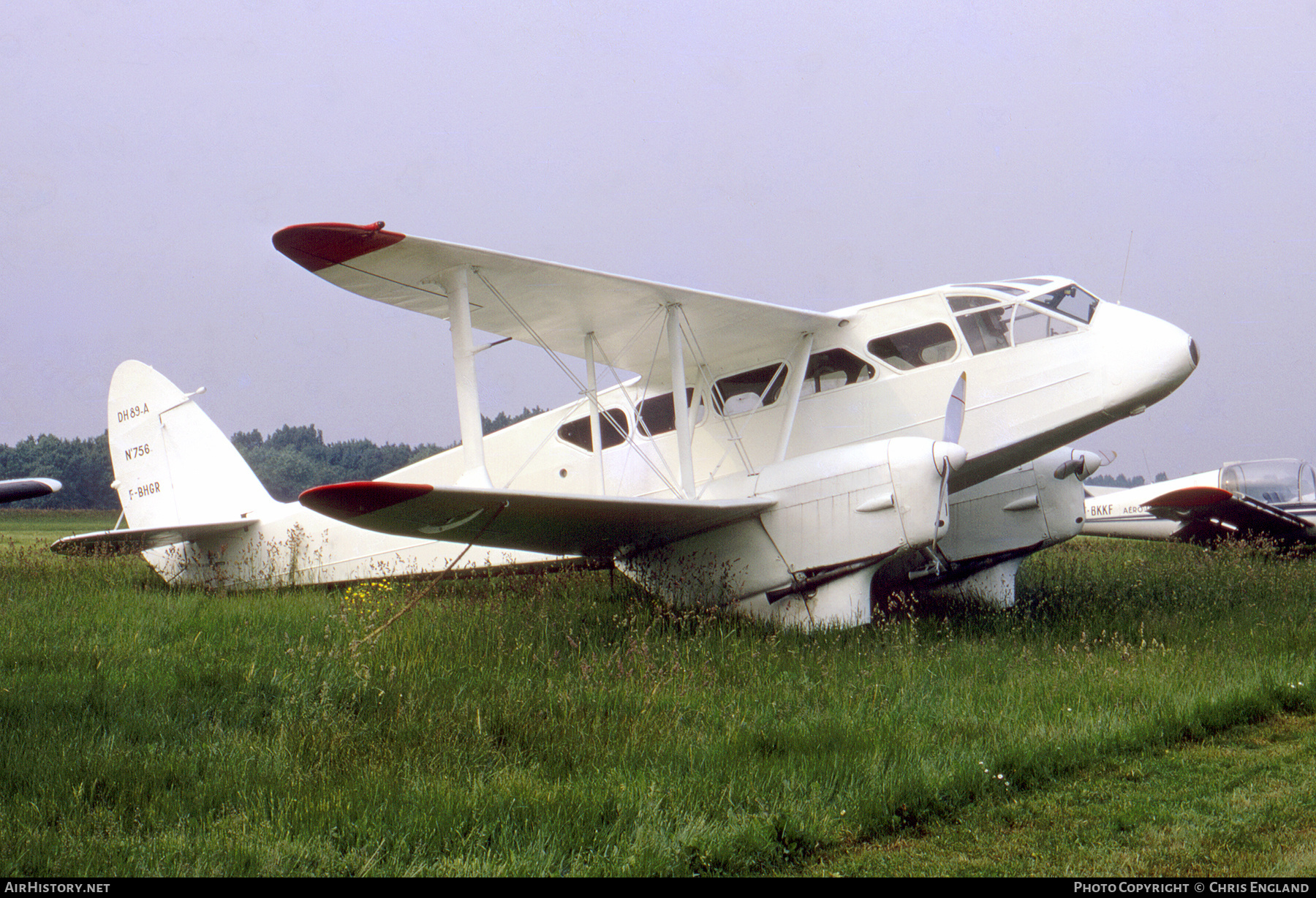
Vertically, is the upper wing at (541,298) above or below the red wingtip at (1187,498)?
above

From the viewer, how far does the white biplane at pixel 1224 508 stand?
14.5 metres

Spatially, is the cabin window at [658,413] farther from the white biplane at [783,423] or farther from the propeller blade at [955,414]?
the propeller blade at [955,414]

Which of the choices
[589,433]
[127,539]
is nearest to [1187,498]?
[589,433]

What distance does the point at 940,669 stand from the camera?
6.00 meters

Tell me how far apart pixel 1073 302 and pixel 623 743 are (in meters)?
6.40

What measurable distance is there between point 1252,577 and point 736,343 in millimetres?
7145

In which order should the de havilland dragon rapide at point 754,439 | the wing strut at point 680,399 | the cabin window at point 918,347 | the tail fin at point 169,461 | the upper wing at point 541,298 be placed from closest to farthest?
the upper wing at point 541,298 < the de havilland dragon rapide at point 754,439 < the wing strut at point 680,399 < the cabin window at point 918,347 < the tail fin at point 169,461

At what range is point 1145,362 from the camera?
298 inches

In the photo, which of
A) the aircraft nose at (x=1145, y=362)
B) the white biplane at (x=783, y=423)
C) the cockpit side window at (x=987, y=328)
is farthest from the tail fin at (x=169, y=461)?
the aircraft nose at (x=1145, y=362)

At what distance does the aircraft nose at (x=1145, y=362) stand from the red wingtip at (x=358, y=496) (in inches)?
239

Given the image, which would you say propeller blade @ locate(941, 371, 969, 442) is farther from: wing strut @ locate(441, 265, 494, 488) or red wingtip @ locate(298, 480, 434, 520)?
red wingtip @ locate(298, 480, 434, 520)

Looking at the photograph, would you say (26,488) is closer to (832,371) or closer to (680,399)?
(680,399)

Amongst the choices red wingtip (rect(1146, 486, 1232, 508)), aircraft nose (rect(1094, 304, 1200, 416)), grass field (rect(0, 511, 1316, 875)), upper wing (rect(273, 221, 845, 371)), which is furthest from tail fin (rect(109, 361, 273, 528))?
red wingtip (rect(1146, 486, 1232, 508))

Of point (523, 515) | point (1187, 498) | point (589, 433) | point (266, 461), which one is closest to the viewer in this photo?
point (523, 515)
